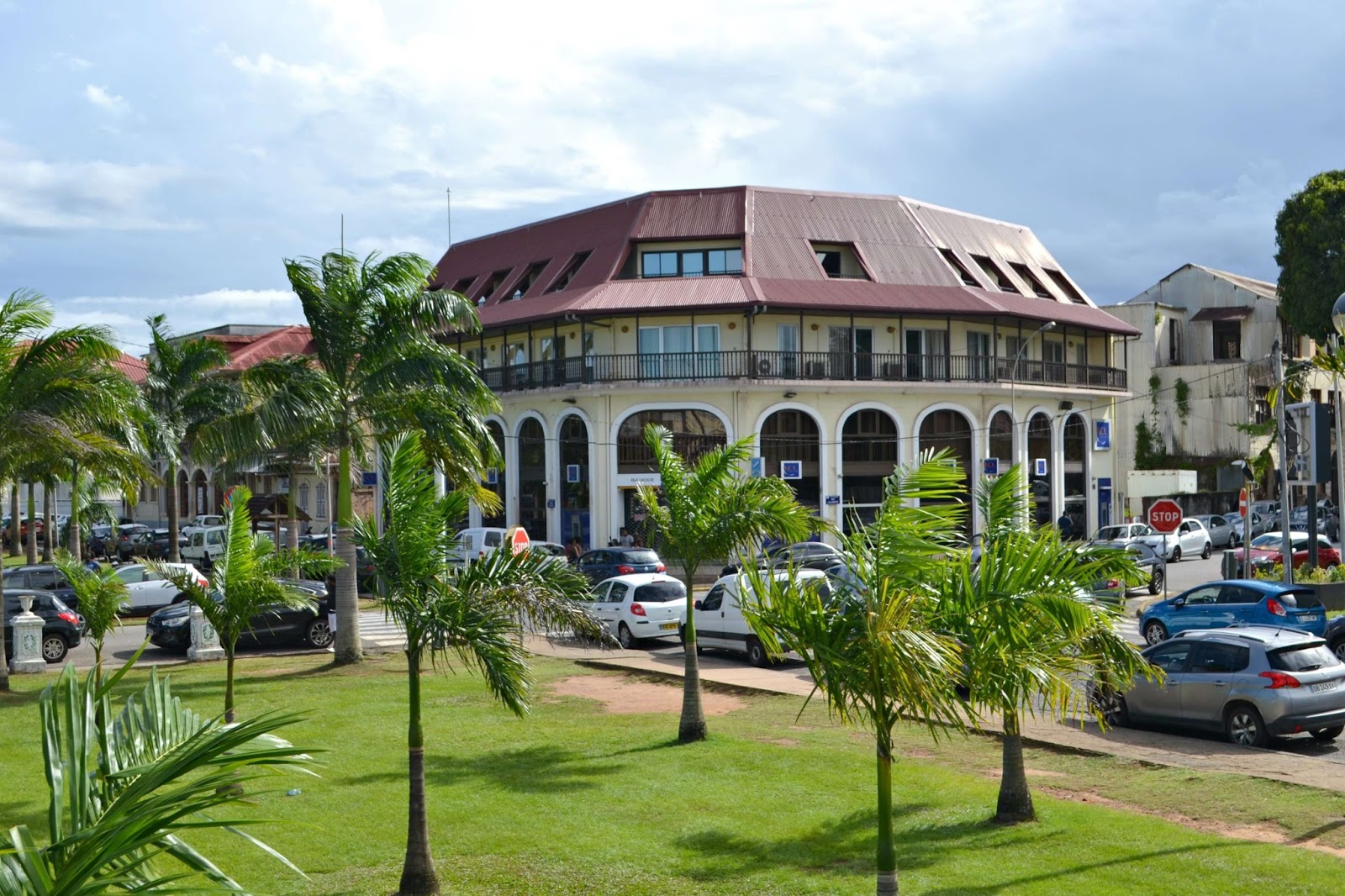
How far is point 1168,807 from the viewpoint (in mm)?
12523

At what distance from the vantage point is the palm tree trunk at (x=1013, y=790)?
466 inches

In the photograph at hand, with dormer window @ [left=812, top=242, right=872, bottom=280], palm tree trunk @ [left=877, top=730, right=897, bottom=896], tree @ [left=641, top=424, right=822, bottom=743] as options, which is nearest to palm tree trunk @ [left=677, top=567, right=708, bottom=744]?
tree @ [left=641, top=424, right=822, bottom=743]

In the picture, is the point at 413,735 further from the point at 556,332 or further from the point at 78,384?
the point at 556,332

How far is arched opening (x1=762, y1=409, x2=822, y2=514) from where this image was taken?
46469mm

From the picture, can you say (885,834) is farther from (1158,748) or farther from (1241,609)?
(1241,609)

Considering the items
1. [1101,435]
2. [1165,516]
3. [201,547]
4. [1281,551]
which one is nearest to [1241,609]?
[1165,516]

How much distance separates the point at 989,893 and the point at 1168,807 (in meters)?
3.65

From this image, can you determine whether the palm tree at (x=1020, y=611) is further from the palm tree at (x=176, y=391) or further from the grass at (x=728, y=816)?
the palm tree at (x=176, y=391)

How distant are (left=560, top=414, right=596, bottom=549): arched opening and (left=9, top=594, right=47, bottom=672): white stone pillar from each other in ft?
81.9

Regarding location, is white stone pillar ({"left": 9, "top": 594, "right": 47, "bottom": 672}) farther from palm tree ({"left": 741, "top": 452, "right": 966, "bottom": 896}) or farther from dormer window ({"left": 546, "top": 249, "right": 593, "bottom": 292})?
dormer window ({"left": 546, "top": 249, "right": 593, "bottom": 292})

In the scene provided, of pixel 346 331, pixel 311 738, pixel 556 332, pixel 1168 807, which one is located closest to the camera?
pixel 1168 807

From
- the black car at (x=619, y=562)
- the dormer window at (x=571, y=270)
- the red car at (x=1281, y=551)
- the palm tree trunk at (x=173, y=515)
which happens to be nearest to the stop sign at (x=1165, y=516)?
the red car at (x=1281, y=551)

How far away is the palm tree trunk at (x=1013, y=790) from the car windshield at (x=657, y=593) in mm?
15071

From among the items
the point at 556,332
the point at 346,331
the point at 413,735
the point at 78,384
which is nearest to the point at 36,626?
the point at 78,384
